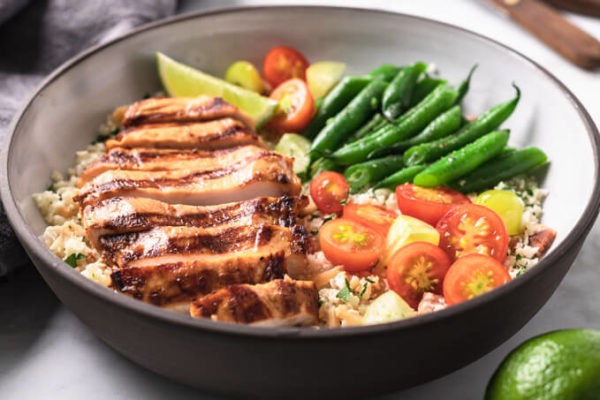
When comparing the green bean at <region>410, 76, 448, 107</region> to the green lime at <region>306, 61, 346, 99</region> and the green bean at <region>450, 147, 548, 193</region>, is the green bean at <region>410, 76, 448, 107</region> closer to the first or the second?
the green lime at <region>306, 61, 346, 99</region>

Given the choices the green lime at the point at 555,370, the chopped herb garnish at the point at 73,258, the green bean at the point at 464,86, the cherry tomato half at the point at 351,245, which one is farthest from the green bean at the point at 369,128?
the green lime at the point at 555,370

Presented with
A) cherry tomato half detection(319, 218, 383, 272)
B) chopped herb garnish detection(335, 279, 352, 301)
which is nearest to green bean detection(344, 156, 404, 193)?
cherry tomato half detection(319, 218, 383, 272)

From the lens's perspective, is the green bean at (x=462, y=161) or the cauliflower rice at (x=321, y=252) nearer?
the cauliflower rice at (x=321, y=252)

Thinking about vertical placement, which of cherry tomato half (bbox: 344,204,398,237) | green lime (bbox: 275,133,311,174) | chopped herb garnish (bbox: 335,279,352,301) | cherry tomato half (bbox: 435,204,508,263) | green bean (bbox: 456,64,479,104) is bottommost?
green lime (bbox: 275,133,311,174)

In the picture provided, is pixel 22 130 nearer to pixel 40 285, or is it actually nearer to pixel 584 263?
pixel 40 285

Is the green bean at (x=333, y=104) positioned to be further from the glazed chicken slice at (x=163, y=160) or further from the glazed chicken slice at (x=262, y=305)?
the glazed chicken slice at (x=262, y=305)

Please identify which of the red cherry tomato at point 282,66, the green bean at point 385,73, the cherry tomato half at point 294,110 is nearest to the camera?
the cherry tomato half at point 294,110

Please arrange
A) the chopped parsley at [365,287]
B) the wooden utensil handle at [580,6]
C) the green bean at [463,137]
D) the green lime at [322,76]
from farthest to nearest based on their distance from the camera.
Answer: the wooden utensil handle at [580,6] → the green lime at [322,76] → the green bean at [463,137] → the chopped parsley at [365,287]
